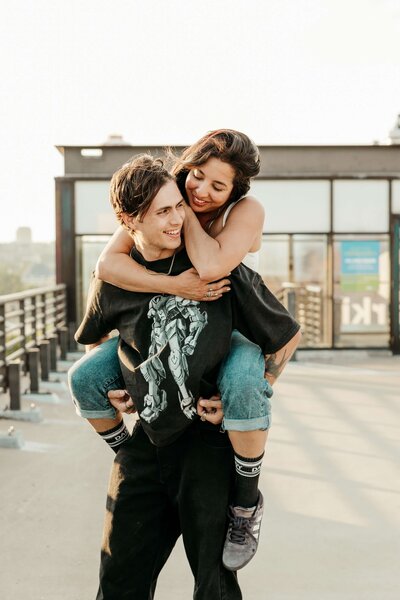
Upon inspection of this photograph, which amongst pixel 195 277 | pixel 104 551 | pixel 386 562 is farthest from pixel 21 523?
pixel 195 277

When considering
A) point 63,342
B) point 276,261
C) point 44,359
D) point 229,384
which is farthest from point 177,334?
point 276,261

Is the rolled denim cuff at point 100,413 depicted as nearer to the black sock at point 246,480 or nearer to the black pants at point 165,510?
the black pants at point 165,510

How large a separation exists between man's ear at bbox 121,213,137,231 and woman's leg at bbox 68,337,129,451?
33 cm

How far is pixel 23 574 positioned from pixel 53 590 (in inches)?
10.8

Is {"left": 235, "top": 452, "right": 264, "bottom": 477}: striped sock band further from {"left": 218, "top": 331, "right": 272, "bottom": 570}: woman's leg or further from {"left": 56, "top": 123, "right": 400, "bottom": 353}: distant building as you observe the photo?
{"left": 56, "top": 123, "right": 400, "bottom": 353}: distant building

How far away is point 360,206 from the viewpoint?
15.1 meters

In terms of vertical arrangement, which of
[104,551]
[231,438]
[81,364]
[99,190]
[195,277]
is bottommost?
[104,551]

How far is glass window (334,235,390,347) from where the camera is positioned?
15.0 m

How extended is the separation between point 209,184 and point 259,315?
36 centimetres

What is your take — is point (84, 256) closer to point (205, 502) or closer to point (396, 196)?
point (396, 196)

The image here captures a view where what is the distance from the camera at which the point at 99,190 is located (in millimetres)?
15195

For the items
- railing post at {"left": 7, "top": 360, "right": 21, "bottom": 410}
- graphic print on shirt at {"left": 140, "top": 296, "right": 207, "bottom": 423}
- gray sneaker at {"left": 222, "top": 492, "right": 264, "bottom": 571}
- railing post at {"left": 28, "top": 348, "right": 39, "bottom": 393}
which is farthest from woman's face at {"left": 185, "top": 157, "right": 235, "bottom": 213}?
railing post at {"left": 28, "top": 348, "right": 39, "bottom": 393}

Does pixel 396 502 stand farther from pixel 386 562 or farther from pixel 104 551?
pixel 104 551

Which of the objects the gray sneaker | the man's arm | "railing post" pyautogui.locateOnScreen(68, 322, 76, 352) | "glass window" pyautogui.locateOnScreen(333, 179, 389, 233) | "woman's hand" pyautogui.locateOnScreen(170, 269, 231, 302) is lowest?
"railing post" pyautogui.locateOnScreen(68, 322, 76, 352)
